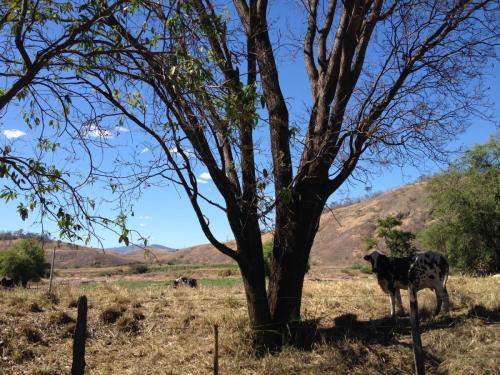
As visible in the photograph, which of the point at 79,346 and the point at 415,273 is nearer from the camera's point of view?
the point at 79,346

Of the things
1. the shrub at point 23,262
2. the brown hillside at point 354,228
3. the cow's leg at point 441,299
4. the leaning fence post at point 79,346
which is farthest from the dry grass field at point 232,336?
the brown hillside at point 354,228

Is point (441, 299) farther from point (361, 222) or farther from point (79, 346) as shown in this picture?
point (361, 222)

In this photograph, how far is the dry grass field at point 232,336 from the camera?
9.53 metres

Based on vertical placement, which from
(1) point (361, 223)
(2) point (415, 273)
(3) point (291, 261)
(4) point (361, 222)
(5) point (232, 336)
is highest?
(4) point (361, 222)

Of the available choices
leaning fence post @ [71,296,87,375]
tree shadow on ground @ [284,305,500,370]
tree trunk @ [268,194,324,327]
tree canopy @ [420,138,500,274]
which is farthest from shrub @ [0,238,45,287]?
leaning fence post @ [71,296,87,375]

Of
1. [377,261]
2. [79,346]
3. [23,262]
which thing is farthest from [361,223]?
[79,346]

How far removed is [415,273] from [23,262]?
3601cm

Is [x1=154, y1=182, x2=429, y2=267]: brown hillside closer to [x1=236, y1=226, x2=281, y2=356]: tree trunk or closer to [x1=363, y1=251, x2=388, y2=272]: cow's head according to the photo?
[x1=363, y1=251, x2=388, y2=272]: cow's head

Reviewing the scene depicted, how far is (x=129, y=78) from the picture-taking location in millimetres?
7902

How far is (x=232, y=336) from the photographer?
34.7 ft

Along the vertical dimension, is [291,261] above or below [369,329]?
above

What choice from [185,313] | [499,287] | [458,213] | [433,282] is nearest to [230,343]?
[185,313]

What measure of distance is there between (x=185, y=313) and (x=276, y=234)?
142 inches

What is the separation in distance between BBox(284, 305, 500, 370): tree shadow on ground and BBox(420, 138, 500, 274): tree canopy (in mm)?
18387
